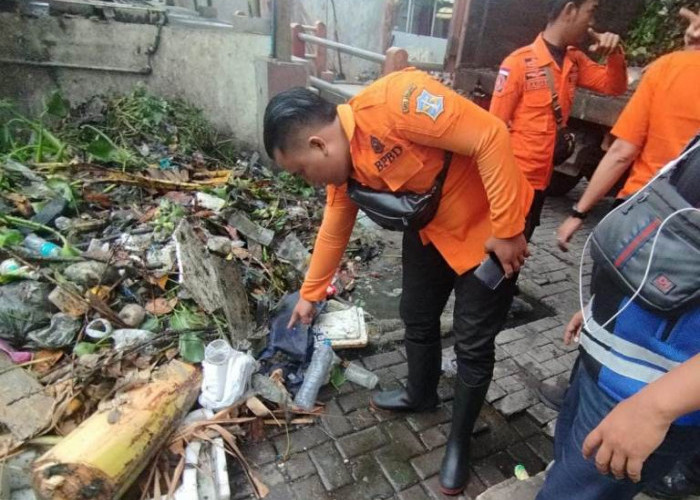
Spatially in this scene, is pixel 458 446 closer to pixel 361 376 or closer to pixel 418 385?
pixel 418 385

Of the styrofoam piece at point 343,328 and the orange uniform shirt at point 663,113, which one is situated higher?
the orange uniform shirt at point 663,113

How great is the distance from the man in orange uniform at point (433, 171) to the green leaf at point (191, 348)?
1.14 meters

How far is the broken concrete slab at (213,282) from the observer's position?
3.08 meters

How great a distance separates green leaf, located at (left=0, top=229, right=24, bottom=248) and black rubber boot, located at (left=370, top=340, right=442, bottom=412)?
9.23 feet

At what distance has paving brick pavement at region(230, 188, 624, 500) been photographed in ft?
7.52

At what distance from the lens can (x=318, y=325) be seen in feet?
10.6

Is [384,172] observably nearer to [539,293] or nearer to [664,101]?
[664,101]

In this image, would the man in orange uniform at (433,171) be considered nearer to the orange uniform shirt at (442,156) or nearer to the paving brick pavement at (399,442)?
the orange uniform shirt at (442,156)

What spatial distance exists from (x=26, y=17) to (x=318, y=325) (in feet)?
17.8

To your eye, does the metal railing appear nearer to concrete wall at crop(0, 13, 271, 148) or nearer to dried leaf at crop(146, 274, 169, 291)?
concrete wall at crop(0, 13, 271, 148)

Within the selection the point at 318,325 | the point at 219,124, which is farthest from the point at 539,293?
the point at 219,124

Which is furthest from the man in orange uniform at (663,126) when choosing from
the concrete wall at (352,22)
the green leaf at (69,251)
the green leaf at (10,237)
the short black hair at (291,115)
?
the concrete wall at (352,22)

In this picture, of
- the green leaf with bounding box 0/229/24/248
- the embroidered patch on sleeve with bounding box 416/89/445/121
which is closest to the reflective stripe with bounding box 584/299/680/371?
the embroidered patch on sleeve with bounding box 416/89/445/121

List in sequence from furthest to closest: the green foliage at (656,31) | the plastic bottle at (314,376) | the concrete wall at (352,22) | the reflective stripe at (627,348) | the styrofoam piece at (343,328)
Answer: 1. the concrete wall at (352,22)
2. the green foliage at (656,31)
3. the styrofoam piece at (343,328)
4. the plastic bottle at (314,376)
5. the reflective stripe at (627,348)
